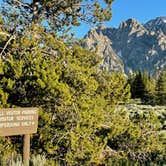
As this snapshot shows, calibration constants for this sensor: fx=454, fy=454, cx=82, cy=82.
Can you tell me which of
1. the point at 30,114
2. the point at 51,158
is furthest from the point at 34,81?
the point at 30,114

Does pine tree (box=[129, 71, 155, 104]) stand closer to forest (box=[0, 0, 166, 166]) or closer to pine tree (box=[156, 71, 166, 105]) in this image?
pine tree (box=[156, 71, 166, 105])

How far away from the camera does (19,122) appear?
8.77 m

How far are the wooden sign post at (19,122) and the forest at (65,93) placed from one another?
1.85m

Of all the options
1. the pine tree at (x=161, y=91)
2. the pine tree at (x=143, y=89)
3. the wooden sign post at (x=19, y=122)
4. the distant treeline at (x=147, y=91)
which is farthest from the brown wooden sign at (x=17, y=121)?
the pine tree at (x=161, y=91)

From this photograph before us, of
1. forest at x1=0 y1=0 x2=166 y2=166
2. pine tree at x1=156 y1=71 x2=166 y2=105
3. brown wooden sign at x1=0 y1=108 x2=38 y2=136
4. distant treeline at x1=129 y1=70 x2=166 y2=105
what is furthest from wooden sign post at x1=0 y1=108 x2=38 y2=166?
pine tree at x1=156 y1=71 x2=166 y2=105

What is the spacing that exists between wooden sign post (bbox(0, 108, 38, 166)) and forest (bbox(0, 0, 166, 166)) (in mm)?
1848

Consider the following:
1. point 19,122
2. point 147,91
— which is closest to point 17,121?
point 19,122

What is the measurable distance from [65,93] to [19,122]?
3.01 metres

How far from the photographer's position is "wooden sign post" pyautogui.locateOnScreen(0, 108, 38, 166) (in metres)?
8.55

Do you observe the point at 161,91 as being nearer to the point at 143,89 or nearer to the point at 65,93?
the point at 143,89

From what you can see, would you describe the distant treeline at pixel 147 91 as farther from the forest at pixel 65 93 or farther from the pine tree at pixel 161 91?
the forest at pixel 65 93

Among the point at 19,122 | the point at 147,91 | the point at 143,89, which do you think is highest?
the point at 143,89

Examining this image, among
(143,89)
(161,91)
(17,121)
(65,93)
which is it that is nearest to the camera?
(17,121)

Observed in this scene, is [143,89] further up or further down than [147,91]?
further up
